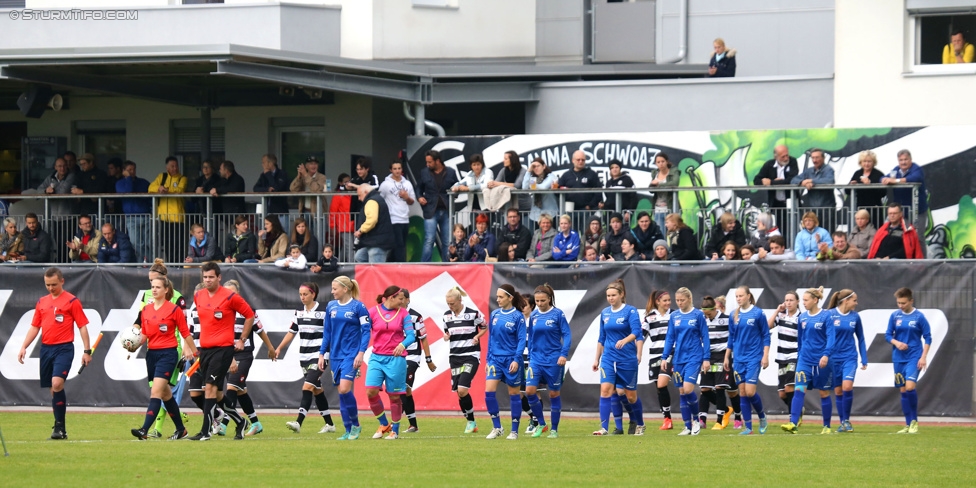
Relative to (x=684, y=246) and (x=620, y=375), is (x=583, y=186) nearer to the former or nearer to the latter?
(x=684, y=246)

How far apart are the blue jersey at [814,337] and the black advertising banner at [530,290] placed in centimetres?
166

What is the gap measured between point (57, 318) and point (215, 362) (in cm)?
258

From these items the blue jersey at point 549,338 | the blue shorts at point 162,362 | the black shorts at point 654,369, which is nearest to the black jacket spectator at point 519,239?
the black shorts at point 654,369

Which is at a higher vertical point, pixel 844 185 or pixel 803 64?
pixel 803 64

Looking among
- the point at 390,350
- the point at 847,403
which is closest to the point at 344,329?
the point at 390,350

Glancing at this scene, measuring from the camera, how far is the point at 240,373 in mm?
18281

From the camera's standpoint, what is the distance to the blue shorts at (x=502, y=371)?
59.3 ft

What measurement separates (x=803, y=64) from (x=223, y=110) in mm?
12762

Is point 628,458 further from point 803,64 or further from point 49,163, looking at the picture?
point 49,163

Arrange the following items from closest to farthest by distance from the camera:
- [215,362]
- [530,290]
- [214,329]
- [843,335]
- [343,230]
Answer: [215,362], [214,329], [843,335], [530,290], [343,230]

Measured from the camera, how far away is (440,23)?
28.5 m

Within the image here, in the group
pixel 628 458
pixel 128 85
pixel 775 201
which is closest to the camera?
pixel 628 458

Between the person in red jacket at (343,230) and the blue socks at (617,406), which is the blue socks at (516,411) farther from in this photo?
the person in red jacket at (343,230)

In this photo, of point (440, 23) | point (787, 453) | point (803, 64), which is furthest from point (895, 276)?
point (440, 23)
